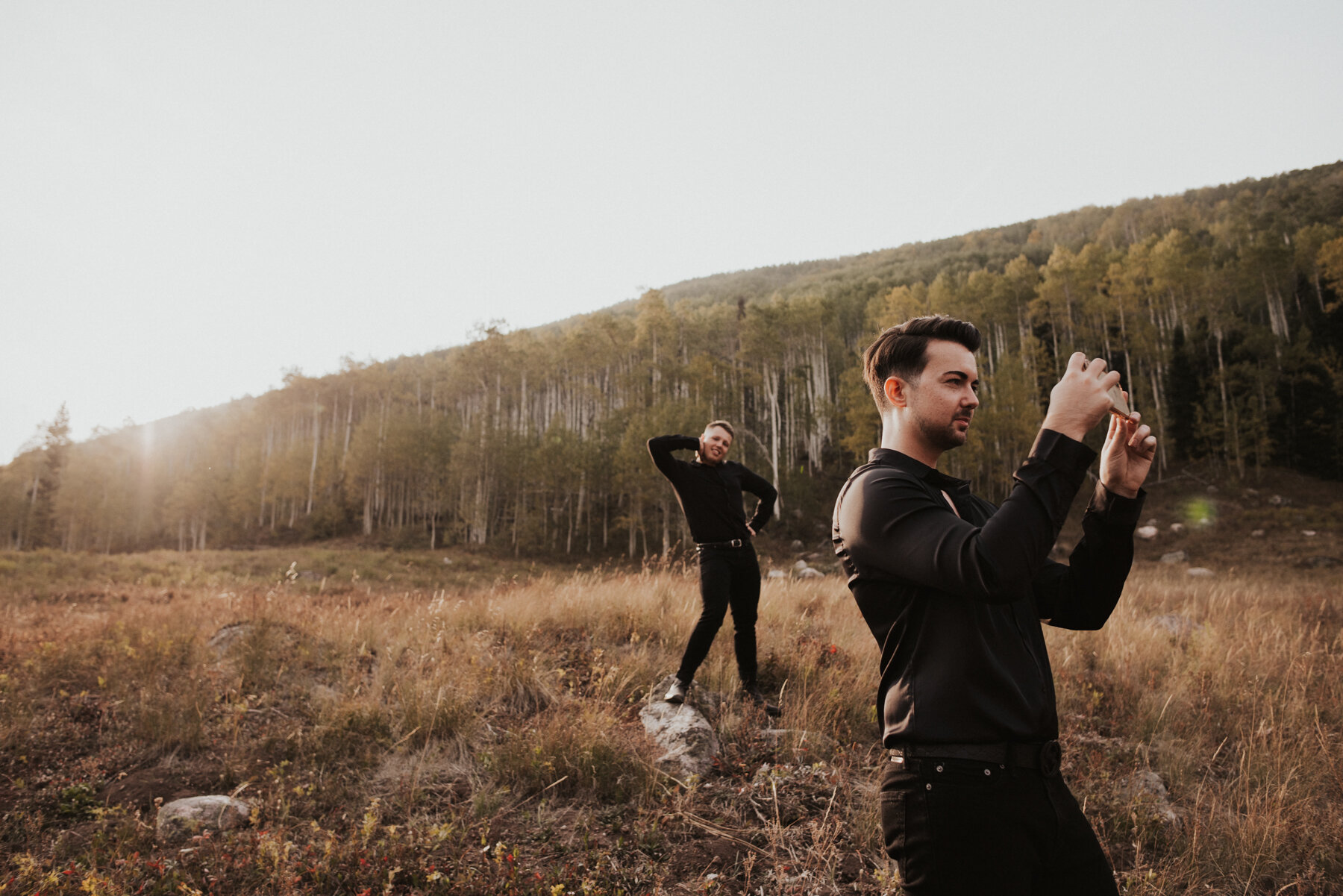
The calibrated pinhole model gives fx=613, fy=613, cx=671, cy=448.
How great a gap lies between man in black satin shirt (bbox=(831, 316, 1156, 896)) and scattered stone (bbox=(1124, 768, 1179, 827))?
114 inches

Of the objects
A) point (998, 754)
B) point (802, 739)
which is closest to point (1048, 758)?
point (998, 754)

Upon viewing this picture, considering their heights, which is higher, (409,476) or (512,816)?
(409,476)

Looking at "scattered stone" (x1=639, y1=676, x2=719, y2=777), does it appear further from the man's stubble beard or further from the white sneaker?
the man's stubble beard

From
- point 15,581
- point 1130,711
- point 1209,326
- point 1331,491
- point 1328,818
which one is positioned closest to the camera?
point 1328,818

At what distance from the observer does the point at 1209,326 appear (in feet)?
119

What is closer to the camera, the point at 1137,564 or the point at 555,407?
the point at 1137,564

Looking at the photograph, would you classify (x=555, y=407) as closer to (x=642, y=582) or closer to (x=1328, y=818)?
(x=642, y=582)

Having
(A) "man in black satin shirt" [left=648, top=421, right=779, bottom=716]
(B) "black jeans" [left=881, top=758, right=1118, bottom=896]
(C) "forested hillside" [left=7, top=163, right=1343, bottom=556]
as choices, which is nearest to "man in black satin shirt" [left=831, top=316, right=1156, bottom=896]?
(B) "black jeans" [left=881, top=758, right=1118, bottom=896]

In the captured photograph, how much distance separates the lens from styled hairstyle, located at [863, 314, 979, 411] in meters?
1.74

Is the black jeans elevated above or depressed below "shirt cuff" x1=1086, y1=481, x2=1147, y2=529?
below

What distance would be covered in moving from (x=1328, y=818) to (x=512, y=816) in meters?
4.78

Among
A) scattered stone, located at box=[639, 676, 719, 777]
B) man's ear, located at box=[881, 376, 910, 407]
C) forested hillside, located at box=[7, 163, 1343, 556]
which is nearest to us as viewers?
man's ear, located at box=[881, 376, 910, 407]

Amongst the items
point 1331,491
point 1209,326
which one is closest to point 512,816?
point 1331,491

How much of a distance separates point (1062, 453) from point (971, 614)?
0.46 m
